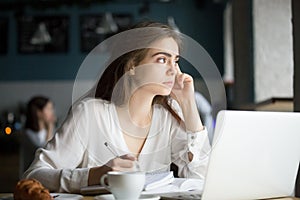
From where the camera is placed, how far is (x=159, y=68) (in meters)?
1.60

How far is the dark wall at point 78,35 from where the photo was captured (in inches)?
279

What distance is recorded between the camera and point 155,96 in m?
1.78

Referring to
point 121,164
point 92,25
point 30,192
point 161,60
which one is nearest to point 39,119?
point 92,25

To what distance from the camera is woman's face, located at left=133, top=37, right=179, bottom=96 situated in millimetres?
1596

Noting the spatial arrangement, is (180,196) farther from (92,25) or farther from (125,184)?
(92,25)

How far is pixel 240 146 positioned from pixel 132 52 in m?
0.54

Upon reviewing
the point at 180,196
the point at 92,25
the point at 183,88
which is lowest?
the point at 180,196

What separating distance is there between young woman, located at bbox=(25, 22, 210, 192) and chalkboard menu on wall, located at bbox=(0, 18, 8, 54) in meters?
5.61

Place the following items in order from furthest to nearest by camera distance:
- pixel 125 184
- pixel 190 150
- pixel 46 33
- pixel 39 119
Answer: pixel 46 33
pixel 39 119
pixel 190 150
pixel 125 184

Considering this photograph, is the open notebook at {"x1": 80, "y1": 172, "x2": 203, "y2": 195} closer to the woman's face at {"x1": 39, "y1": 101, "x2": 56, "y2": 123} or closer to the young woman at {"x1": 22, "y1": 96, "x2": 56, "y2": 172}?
the young woman at {"x1": 22, "y1": 96, "x2": 56, "y2": 172}

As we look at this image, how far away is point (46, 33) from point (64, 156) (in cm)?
558

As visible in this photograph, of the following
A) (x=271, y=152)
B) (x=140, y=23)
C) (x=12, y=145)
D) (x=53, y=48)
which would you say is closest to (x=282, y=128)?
(x=271, y=152)

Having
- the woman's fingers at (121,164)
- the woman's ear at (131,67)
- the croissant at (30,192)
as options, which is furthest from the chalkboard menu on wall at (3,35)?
the croissant at (30,192)

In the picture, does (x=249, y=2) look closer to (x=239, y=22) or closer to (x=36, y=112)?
(x=239, y=22)
